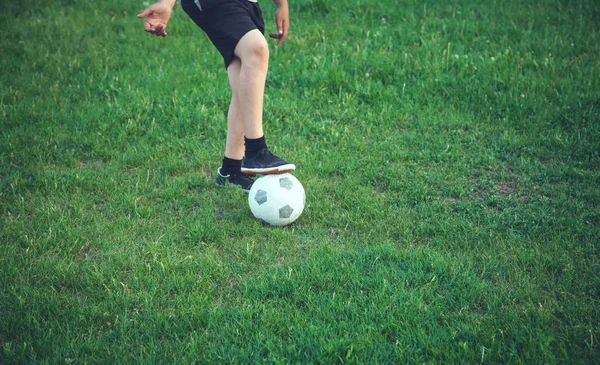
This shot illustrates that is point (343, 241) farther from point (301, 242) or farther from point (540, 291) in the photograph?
point (540, 291)

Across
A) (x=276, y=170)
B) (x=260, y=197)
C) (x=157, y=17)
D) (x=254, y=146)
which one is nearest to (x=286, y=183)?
(x=276, y=170)

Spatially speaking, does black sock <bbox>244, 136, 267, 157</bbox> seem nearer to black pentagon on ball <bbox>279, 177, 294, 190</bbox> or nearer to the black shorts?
black pentagon on ball <bbox>279, 177, 294, 190</bbox>

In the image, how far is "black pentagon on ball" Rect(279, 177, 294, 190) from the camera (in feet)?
14.2

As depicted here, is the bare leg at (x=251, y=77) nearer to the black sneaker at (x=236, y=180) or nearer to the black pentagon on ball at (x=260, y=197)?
the black pentagon on ball at (x=260, y=197)

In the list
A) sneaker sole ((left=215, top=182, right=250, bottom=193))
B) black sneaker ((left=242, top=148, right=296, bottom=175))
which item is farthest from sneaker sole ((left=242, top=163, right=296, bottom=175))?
sneaker sole ((left=215, top=182, right=250, bottom=193))

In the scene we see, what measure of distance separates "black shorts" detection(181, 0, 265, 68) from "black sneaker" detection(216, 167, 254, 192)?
107 centimetres

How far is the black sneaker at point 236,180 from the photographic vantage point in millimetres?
5008

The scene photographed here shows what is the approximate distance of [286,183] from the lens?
14.3 feet

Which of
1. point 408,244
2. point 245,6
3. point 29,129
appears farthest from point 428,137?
point 29,129

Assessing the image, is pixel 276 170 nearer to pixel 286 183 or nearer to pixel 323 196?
pixel 286 183

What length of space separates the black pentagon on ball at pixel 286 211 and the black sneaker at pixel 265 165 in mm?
303

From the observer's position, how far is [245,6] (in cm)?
453

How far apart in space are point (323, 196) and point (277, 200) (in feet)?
2.36

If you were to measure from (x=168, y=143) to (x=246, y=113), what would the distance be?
163 centimetres
